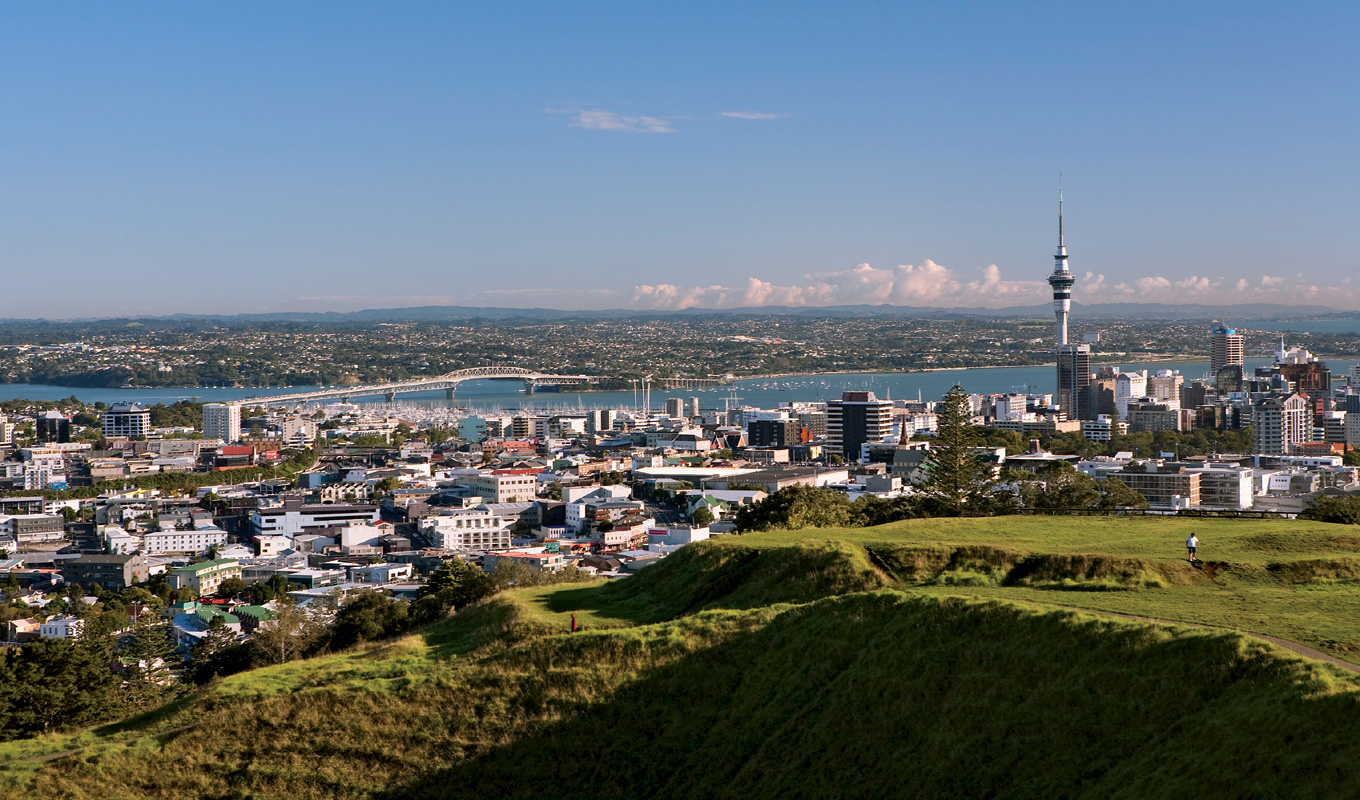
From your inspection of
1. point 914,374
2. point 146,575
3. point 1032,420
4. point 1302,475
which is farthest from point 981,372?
point 146,575

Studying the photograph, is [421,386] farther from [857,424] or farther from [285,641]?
[285,641]

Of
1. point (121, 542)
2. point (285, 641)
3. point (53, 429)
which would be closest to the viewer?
point (285, 641)

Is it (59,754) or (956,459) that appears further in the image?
(956,459)

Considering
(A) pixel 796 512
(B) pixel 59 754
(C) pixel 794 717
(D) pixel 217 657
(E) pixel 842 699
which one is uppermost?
(E) pixel 842 699

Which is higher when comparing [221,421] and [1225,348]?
[1225,348]

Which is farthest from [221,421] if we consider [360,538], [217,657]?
[217,657]

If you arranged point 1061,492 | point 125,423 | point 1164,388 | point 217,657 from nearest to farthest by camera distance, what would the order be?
1. point 217,657
2. point 1061,492
3. point 125,423
4. point 1164,388
